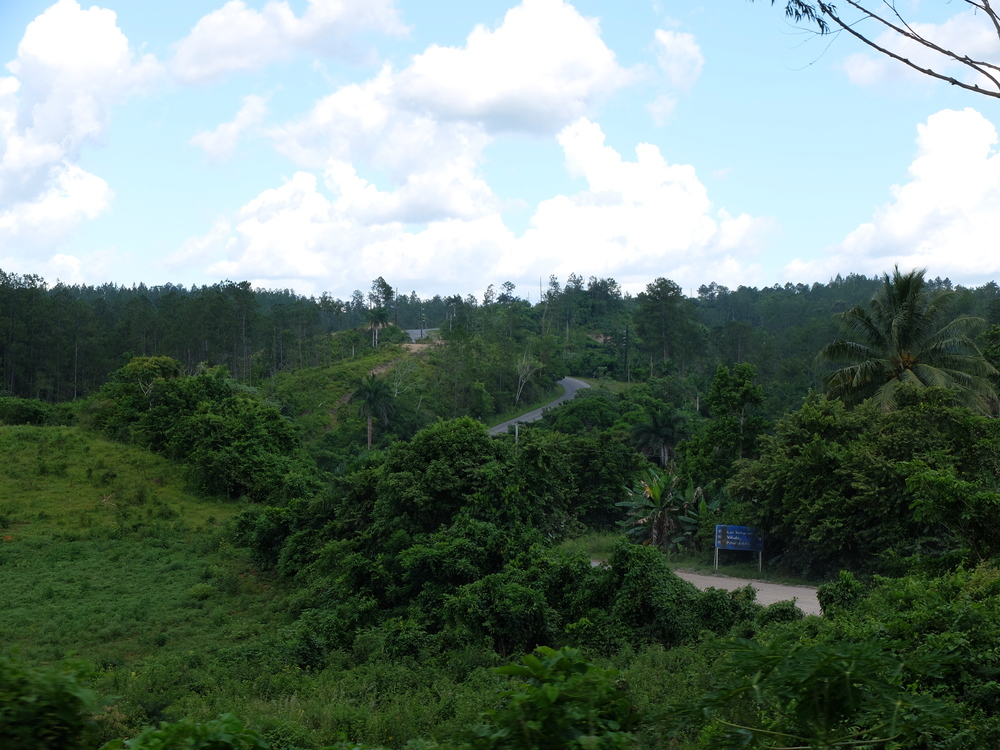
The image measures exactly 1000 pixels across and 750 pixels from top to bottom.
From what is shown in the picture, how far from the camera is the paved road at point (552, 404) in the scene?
54656mm

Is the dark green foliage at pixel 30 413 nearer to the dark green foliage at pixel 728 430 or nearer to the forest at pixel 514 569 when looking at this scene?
the forest at pixel 514 569

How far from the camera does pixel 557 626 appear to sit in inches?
557

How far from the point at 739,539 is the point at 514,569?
30.0ft

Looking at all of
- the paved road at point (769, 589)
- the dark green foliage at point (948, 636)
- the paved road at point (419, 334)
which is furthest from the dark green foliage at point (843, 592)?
the paved road at point (419, 334)

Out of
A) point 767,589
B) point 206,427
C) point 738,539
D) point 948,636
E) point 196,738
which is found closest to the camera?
point 196,738

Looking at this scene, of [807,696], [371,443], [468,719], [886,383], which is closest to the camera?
[807,696]

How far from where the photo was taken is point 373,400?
→ 4719 cm

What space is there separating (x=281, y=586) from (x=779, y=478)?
1409cm

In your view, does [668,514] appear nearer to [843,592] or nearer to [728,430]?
[728,430]

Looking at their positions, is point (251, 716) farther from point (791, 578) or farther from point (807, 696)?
point (791, 578)

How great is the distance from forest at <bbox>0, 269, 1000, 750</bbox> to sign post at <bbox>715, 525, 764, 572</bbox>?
393 millimetres

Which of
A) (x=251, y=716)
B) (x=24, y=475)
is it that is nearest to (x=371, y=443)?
(x=24, y=475)

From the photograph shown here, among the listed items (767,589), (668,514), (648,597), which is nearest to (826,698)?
(648,597)

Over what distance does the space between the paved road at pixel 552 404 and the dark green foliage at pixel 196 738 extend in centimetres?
4182
